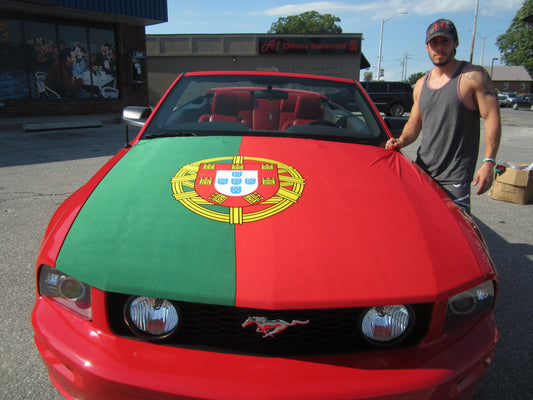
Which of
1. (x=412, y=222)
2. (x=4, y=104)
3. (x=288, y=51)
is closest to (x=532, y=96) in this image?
(x=288, y=51)

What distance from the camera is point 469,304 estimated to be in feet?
4.84

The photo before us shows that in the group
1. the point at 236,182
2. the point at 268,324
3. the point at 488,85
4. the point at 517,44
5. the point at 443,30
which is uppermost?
the point at 517,44

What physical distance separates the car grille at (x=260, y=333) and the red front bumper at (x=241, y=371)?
4 cm

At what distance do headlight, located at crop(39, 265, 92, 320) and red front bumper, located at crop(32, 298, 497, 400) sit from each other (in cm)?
4

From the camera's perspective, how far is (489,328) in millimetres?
1498

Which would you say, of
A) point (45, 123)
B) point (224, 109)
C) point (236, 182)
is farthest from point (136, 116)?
point (45, 123)

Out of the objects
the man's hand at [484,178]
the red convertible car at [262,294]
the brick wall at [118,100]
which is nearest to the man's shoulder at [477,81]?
the man's hand at [484,178]

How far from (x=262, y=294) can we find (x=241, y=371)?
25cm

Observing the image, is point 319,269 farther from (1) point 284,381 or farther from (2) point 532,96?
(2) point 532,96

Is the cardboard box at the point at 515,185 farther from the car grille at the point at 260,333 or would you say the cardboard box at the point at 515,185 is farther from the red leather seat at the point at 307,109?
the car grille at the point at 260,333

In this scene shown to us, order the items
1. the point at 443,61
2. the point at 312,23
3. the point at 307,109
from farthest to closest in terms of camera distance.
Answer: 1. the point at 312,23
2. the point at 307,109
3. the point at 443,61

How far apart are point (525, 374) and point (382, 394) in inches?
51.3

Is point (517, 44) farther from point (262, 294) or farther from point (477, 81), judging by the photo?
point (262, 294)

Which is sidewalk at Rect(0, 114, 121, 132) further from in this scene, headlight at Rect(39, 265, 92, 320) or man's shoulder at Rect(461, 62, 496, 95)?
man's shoulder at Rect(461, 62, 496, 95)
